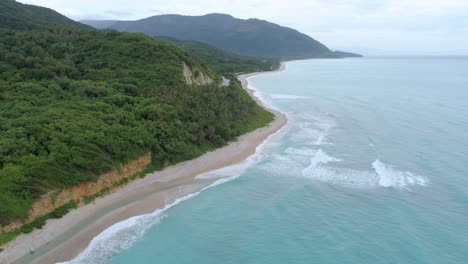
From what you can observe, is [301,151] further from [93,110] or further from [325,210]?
[93,110]

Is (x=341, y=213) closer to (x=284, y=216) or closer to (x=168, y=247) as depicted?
(x=284, y=216)

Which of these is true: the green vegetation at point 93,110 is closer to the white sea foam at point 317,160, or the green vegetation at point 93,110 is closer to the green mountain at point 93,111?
the green mountain at point 93,111

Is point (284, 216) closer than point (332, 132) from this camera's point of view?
Yes

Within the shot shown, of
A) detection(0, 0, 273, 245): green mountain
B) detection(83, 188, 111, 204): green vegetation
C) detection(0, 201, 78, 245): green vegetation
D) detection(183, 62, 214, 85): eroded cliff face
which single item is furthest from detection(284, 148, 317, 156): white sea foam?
detection(0, 201, 78, 245): green vegetation

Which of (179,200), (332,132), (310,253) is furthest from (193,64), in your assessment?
(310,253)

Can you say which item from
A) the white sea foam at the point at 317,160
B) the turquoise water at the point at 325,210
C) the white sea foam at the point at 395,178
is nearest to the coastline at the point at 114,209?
the turquoise water at the point at 325,210

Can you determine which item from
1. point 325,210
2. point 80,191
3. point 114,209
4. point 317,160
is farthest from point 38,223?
point 317,160
